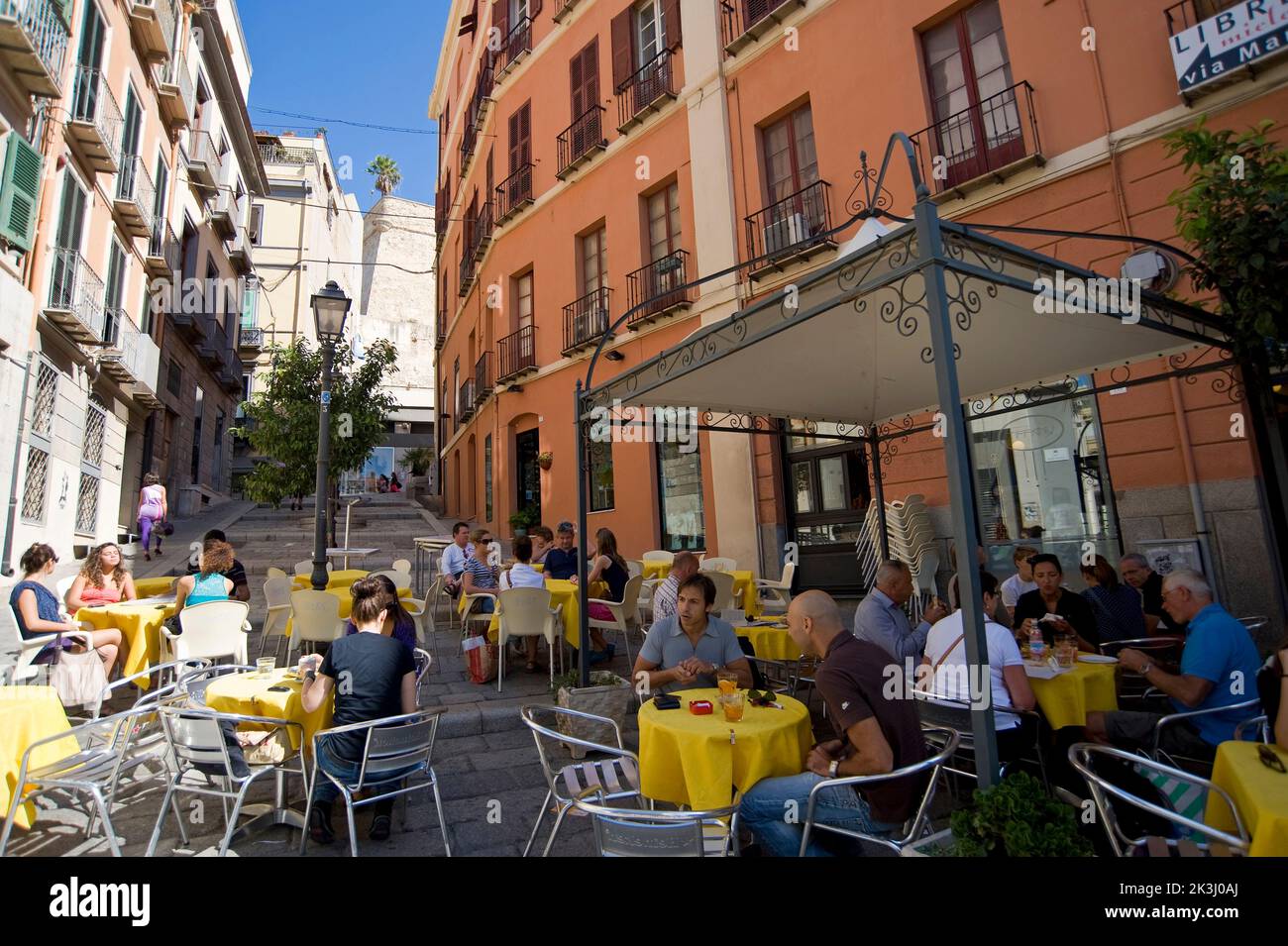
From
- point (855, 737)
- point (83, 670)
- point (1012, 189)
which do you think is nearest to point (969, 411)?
point (1012, 189)

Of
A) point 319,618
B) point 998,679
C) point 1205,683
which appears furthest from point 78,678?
point 1205,683

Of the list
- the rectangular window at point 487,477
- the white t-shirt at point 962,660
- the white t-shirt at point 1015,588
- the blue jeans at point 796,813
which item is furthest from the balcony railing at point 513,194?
the blue jeans at point 796,813

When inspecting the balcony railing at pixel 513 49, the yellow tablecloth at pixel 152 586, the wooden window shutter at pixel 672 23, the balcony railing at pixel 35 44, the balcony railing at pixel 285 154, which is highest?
the balcony railing at pixel 285 154

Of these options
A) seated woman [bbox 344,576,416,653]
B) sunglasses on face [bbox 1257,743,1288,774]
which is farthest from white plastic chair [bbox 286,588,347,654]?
sunglasses on face [bbox 1257,743,1288,774]

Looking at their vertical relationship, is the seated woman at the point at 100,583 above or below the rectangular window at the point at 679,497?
below

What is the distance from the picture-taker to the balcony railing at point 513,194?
15.3m

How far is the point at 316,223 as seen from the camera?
34.3 meters

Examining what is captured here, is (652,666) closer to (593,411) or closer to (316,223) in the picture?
(593,411)

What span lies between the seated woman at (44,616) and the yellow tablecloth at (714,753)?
15.0ft

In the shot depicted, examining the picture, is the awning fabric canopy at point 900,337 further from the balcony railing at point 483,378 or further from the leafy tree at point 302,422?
the leafy tree at point 302,422

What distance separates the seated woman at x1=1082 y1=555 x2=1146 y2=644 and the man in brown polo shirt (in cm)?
354

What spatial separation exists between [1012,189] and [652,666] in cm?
711

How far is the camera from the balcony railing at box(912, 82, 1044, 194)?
7613 millimetres

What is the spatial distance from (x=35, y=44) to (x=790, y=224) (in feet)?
34.8
